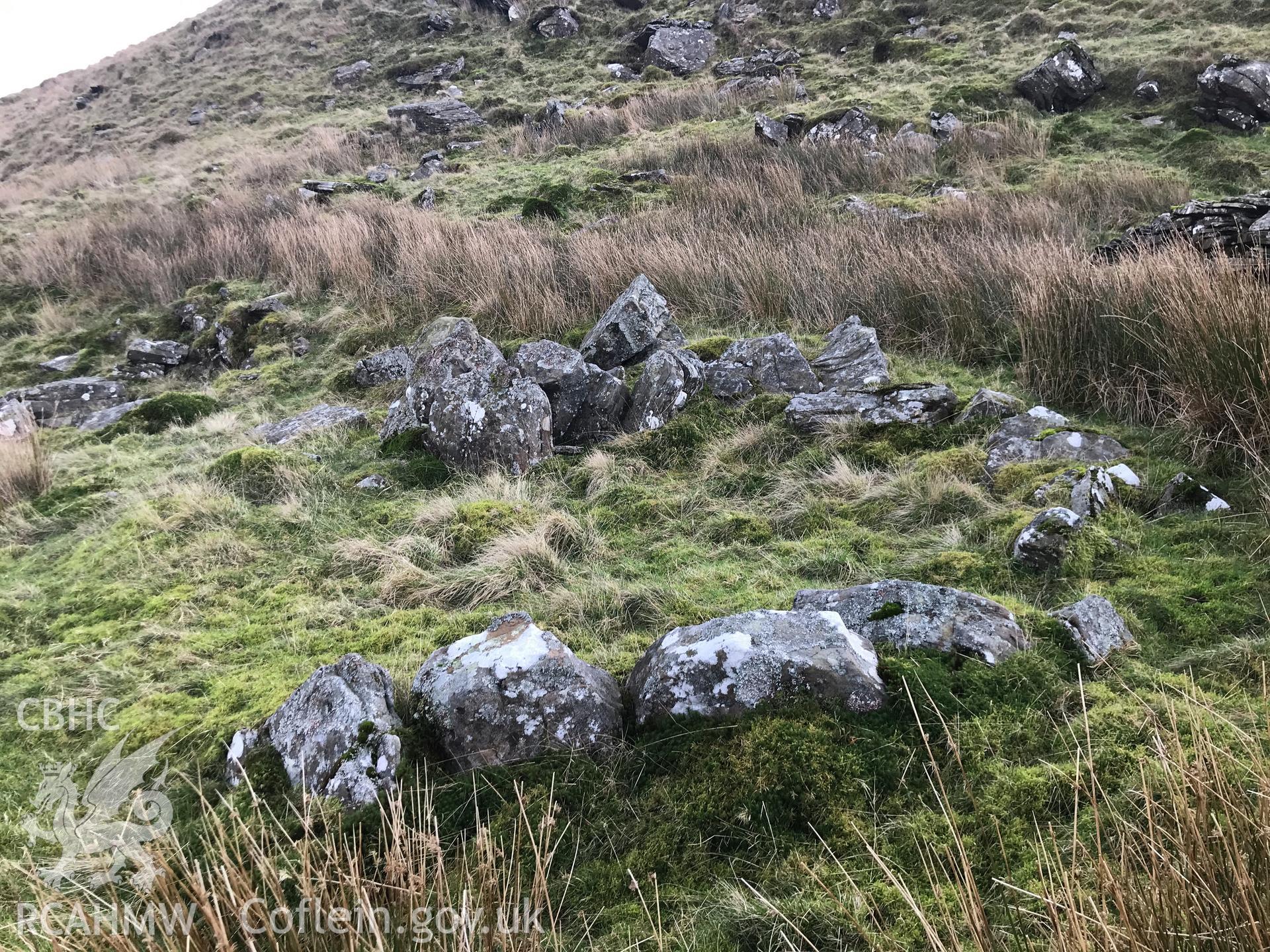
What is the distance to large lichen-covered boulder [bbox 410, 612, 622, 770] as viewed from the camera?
243 centimetres

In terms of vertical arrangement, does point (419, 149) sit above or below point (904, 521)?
above

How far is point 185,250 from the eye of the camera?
12180 mm

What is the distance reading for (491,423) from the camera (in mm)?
5461

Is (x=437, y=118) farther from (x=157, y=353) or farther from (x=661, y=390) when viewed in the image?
(x=661, y=390)

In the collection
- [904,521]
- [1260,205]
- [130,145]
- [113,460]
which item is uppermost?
[130,145]

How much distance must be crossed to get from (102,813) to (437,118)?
62.5ft

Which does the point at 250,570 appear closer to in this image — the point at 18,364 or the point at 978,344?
the point at 978,344

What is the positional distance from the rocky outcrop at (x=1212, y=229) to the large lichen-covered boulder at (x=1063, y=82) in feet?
26.7

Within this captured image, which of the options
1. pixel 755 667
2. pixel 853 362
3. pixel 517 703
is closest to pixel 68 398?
pixel 517 703

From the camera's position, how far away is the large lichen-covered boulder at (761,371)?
5688mm

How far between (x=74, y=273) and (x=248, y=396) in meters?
7.69

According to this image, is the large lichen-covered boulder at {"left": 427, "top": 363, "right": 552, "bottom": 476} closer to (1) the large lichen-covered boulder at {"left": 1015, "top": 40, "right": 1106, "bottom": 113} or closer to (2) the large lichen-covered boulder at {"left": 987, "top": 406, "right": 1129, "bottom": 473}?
(2) the large lichen-covered boulder at {"left": 987, "top": 406, "right": 1129, "bottom": 473}

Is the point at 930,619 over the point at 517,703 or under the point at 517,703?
under

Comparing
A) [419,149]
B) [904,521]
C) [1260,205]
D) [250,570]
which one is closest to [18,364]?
[250,570]
